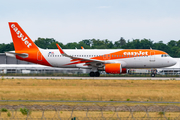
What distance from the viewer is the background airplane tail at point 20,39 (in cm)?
4862

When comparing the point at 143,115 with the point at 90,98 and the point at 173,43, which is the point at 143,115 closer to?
the point at 90,98

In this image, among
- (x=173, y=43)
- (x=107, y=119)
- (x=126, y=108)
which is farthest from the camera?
(x=173, y=43)

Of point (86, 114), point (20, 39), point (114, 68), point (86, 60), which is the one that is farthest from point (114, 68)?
point (86, 114)

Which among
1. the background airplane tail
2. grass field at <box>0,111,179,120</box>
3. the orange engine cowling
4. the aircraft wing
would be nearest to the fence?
grass field at <box>0,111,179,120</box>

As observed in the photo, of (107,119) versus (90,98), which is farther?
(90,98)

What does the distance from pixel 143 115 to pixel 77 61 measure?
101 ft

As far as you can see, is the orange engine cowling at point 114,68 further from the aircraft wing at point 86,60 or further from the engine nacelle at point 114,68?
the aircraft wing at point 86,60

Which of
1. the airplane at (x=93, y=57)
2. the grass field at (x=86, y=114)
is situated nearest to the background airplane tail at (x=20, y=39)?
the airplane at (x=93, y=57)

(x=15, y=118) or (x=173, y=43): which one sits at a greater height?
(x=173, y=43)

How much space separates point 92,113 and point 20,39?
114 feet

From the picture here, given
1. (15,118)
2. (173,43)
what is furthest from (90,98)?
(173,43)

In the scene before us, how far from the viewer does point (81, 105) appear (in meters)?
19.7

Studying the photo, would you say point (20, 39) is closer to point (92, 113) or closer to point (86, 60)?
point (86, 60)

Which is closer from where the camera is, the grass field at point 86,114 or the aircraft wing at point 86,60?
the grass field at point 86,114
